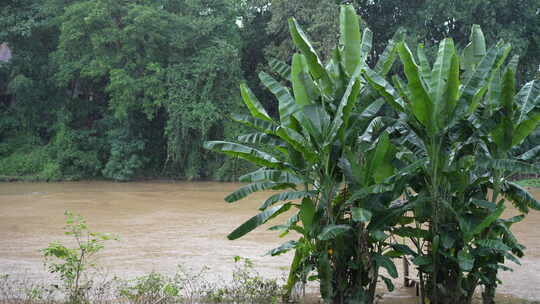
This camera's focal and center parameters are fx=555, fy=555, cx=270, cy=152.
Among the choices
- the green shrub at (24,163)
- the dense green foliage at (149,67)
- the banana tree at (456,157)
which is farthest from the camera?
the green shrub at (24,163)

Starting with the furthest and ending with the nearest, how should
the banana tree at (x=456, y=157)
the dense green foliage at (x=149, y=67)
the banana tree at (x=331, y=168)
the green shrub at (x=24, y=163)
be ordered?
the green shrub at (x=24, y=163) < the dense green foliage at (x=149, y=67) < the banana tree at (x=331, y=168) < the banana tree at (x=456, y=157)

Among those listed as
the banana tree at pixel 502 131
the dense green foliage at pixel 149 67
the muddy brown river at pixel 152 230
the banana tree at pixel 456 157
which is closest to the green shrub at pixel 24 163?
the dense green foliage at pixel 149 67

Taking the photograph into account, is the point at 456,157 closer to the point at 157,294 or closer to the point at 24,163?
the point at 157,294

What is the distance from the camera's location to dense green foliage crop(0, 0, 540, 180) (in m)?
18.0

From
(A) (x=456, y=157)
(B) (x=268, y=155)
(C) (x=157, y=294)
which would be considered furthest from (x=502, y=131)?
(C) (x=157, y=294)

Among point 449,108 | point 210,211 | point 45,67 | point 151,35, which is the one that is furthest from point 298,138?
point 45,67

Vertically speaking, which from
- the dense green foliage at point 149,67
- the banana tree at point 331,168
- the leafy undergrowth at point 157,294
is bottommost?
the leafy undergrowth at point 157,294

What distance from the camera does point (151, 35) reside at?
1791 cm

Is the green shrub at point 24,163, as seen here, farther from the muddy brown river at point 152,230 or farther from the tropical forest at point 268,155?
the muddy brown river at point 152,230

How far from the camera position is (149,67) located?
703 inches

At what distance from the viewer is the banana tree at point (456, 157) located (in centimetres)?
420

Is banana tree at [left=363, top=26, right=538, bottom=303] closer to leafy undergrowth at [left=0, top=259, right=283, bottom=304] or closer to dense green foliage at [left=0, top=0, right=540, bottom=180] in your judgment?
leafy undergrowth at [left=0, top=259, right=283, bottom=304]

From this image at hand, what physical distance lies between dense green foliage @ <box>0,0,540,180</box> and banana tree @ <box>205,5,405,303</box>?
13283 millimetres

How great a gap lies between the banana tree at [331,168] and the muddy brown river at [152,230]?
2.19 ft
